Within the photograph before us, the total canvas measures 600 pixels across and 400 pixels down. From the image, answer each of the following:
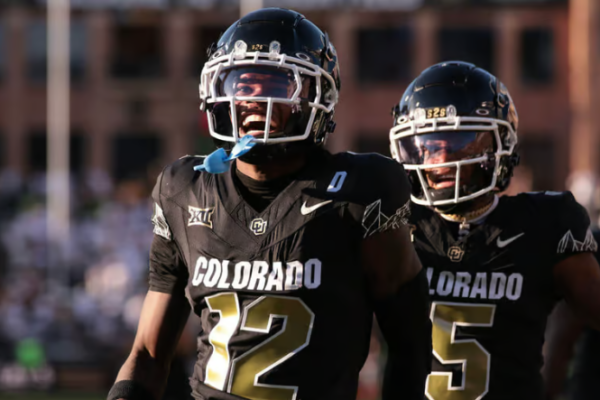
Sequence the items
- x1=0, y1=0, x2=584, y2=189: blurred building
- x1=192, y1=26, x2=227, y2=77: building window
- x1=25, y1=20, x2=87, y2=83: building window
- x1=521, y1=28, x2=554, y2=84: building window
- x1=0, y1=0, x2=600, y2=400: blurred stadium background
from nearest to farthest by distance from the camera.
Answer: x1=0, y1=0, x2=600, y2=400: blurred stadium background
x1=0, y1=0, x2=584, y2=189: blurred building
x1=521, y1=28, x2=554, y2=84: building window
x1=25, y1=20, x2=87, y2=83: building window
x1=192, y1=26, x2=227, y2=77: building window

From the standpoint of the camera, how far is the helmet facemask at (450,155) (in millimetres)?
3848

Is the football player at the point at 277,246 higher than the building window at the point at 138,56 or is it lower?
lower

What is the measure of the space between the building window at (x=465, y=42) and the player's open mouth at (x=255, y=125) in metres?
25.1

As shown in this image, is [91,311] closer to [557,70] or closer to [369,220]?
[369,220]

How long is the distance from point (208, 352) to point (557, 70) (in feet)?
87.1

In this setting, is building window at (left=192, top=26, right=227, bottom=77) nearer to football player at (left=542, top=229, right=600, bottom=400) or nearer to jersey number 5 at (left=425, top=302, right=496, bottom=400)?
football player at (left=542, top=229, right=600, bottom=400)

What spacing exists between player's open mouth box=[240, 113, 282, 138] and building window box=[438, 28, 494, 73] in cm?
2508

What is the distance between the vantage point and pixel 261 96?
3.01m

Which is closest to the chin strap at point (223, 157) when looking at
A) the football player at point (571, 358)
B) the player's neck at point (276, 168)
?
the player's neck at point (276, 168)

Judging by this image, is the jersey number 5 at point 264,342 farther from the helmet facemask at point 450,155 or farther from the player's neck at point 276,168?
the helmet facemask at point 450,155

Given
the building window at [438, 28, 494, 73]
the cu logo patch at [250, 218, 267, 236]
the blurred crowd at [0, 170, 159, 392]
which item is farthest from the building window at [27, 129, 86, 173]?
the cu logo patch at [250, 218, 267, 236]

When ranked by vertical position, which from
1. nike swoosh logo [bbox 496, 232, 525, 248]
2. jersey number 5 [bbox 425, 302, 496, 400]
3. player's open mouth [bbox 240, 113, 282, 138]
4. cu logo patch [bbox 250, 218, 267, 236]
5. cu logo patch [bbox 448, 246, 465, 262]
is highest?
player's open mouth [bbox 240, 113, 282, 138]

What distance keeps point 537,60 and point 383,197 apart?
26.5 m

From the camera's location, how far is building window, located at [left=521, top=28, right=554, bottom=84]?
28359mm
